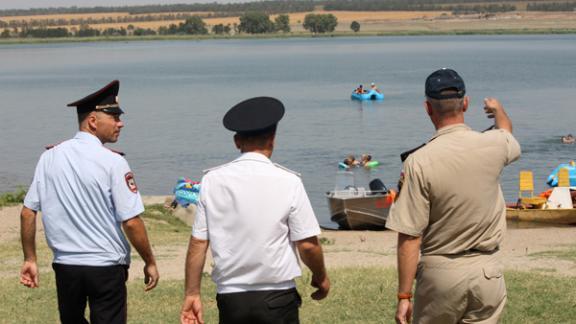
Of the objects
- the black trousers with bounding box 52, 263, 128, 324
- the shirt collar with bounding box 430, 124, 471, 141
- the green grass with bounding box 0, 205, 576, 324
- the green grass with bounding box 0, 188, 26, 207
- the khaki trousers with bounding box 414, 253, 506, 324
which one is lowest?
the green grass with bounding box 0, 188, 26, 207

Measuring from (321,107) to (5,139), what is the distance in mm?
21528

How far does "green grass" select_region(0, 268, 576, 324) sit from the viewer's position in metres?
9.38

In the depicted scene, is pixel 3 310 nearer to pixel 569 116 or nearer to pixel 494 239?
pixel 494 239

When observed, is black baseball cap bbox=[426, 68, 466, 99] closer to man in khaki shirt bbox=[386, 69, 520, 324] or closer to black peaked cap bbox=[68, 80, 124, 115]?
man in khaki shirt bbox=[386, 69, 520, 324]

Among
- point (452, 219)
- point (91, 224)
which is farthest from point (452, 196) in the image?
point (91, 224)

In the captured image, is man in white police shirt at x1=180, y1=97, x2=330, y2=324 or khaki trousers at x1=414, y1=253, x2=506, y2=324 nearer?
man in white police shirt at x1=180, y1=97, x2=330, y2=324

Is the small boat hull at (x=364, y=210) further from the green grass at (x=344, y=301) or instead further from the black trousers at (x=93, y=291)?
the black trousers at (x=93, y=291)

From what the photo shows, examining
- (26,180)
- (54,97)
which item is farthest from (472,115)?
(54,97)

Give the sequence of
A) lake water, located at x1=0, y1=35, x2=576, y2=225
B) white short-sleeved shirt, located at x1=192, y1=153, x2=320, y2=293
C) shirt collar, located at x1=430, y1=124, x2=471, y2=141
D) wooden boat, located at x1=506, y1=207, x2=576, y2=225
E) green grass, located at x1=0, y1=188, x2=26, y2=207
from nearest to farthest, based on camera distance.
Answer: white short-sleeved shirt, located at x1=192, y1=153, x2=320, y2=293 < shirt collar, located at x1=430, y1=124, x2=471, y2=141 < green grass, located at x1=0, y1=188, x2=26, y2=207 < wooden boat, located at x1=506, y1=207, x2=576, y2=225 < lake water, located at x1=0, y1=35, x2=576, y2=225

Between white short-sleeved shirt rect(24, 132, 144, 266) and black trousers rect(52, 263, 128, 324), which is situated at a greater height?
white short-sleeved shirt rect(24, 132, 144, 266)

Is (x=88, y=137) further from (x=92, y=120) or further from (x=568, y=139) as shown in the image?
(x=568, y=139)

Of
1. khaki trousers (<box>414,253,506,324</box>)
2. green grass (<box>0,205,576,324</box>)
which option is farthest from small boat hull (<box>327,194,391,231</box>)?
khaki trousers (<box>414,253,506,324</box>)

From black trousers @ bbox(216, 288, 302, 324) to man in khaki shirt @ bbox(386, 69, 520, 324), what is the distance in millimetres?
650

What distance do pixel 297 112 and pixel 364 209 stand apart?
37.1m
